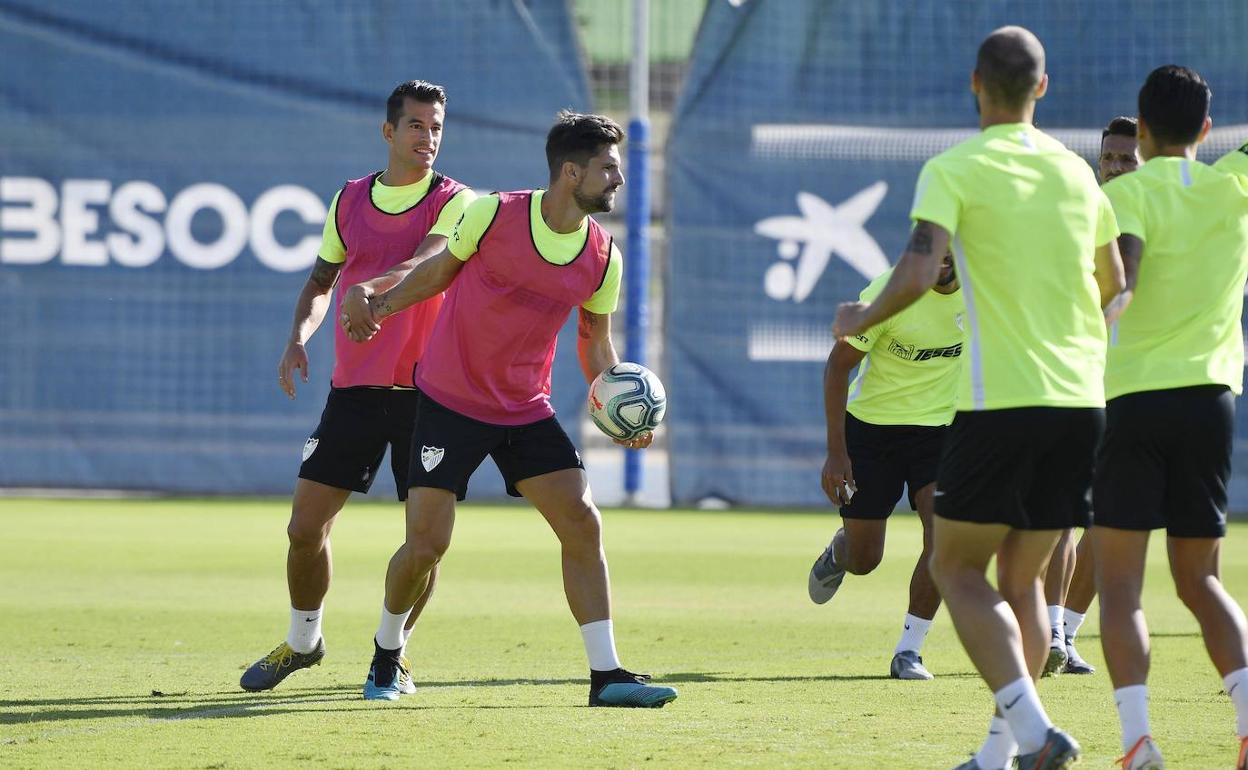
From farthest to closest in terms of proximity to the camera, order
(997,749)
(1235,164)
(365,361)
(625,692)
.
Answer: (365,361)
(625,692)
(1235,164)
(997,749)

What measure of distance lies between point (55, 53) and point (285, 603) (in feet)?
31.2

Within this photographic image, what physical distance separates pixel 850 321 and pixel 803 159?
1253 cm

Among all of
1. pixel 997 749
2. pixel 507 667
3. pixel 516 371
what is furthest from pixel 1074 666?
pixel 516 371

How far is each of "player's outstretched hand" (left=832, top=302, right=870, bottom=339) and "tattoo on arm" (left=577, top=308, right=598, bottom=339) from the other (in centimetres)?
224

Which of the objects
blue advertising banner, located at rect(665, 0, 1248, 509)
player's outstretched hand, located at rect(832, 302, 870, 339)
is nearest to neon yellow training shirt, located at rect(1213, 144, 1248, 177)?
player's outstretched hand, located at rect(832, 302, 870, 339)

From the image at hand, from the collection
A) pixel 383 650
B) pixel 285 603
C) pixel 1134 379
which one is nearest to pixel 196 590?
pixel 285 603

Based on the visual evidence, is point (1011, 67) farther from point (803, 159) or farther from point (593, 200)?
point (803, 159)

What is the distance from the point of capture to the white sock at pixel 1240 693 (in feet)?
17.4

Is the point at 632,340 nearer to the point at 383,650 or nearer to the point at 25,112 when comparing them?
the point at 25,112

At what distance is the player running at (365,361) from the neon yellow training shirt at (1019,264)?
2.94m

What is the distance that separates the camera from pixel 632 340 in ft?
56.0

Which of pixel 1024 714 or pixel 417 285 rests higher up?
pixel 417 285

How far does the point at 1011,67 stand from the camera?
5.00 meters

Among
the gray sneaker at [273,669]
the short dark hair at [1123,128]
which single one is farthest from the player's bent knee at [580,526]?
the short dark hair at [1123,128]
